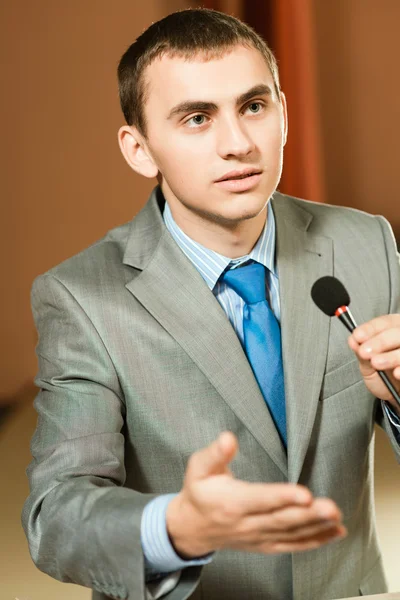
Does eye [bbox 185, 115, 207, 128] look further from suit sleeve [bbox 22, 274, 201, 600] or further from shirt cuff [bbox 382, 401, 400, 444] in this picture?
shirt cuff [bbox 382, 401, 400, 444]

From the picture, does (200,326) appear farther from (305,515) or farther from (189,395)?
(305,515)

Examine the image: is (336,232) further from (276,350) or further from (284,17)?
(284,17)

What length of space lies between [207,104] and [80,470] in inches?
23.8

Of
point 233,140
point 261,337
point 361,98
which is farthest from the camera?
point 361,98

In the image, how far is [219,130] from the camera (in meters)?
1.26

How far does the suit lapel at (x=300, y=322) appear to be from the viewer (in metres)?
1.27

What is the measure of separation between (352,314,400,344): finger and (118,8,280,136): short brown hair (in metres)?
0.49

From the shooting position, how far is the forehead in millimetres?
1253

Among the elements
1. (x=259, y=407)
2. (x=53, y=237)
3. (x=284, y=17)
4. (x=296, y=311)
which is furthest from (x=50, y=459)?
(x=284, y=17)

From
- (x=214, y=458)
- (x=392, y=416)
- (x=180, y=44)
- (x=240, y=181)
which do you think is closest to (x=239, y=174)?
(x=240, y=181)

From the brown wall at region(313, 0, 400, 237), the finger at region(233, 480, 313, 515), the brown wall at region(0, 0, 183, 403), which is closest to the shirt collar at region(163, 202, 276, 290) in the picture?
the finger at region(233, 480, 313, 515)

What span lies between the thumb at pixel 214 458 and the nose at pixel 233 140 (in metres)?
0.57

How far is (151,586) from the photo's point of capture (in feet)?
3.05

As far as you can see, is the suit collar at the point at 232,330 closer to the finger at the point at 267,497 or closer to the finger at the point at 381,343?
the finger at the point at 381,343
